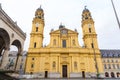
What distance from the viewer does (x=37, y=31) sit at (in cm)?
4119

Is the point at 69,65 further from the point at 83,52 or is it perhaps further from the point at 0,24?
the point at 0,24

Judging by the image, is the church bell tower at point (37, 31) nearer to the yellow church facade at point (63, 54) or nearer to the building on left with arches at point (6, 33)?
the yellow church facade at point (63, 54)

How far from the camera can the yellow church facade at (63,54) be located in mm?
36094

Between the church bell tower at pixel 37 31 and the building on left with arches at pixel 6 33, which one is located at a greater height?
the church bell tower at pixel 37 31

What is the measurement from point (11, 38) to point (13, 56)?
141ft

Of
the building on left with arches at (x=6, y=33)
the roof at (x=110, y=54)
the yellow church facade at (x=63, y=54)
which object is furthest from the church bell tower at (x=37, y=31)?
the roof at (x=110, y=54)

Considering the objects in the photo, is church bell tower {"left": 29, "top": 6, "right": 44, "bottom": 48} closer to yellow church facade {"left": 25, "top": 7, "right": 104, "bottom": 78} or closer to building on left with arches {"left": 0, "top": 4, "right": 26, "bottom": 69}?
yellow church facade {"left": 25, "top": 7, "right": 104, "bottom": 78}

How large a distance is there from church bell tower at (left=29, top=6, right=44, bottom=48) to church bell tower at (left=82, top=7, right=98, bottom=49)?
15.7m

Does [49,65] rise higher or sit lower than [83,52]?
lower

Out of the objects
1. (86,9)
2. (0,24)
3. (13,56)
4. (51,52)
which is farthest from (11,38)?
(13,56)

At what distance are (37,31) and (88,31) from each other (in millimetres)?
18266

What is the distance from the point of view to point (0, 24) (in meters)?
15.5

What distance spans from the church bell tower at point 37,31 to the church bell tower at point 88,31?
15.7 m

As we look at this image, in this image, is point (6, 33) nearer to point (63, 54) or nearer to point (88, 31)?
point (63, 54)
